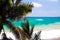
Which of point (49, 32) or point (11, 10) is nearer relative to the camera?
A: point (11, 10)

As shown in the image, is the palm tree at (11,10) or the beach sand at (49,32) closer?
the palm tree at (11,10)

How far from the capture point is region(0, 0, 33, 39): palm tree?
13.6 m

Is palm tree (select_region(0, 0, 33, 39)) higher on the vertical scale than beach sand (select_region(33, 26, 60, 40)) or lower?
higher

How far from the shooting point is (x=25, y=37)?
45.4 feet

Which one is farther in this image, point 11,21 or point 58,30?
point 58,30

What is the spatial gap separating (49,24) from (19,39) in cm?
1914

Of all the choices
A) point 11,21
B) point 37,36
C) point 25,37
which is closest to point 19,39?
point 25,37

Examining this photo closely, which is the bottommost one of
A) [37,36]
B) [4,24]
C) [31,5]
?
[37,36]

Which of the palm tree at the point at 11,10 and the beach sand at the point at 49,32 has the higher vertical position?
the palm tree at the point at 11,10

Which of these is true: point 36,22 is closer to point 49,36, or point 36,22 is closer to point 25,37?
point 49,36

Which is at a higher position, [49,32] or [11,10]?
[11,10]

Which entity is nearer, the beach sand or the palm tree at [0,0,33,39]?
the palm tree at [0,0,33,39]

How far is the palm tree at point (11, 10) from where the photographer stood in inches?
535

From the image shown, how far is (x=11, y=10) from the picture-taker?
1386 centimetres
